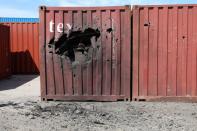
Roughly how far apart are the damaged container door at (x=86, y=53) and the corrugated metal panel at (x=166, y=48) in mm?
316

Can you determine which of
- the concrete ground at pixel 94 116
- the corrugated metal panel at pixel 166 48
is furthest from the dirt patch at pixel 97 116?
the corrugated metal panel at pixel 166 48

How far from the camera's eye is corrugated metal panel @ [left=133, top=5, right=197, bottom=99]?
11.3m

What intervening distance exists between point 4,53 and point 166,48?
30.3ft

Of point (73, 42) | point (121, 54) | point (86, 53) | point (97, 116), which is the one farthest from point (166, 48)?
point (97, 116)

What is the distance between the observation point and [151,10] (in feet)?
37.3

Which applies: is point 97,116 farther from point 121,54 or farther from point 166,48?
point 166,48

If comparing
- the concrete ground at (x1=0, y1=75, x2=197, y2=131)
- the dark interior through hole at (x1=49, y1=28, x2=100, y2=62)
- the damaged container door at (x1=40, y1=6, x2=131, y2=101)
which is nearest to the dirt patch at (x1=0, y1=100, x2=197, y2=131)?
the concrete ground at (x1=0, y1=75, x2=197, y2=131)

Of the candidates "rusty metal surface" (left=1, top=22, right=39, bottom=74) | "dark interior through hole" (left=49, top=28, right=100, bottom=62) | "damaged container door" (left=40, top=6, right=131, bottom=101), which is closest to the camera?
"damaged container door" (left=40, top=6, right=131, bottom=101)

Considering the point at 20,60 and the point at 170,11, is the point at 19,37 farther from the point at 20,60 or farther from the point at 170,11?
the point at 170,11

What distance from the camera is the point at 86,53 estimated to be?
38.3ft

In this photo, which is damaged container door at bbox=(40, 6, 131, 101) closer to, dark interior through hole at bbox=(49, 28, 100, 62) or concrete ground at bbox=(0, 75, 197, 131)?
dark interior through hole at bbox=(49, 28, 100, 62)

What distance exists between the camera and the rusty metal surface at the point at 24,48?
851 inches

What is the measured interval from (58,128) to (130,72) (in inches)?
148

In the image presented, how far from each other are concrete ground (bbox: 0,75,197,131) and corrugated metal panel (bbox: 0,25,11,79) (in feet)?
20.4
